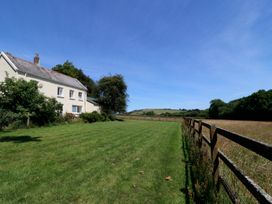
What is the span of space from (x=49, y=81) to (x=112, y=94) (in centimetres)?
1592

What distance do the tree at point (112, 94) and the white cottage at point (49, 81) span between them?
2887mm

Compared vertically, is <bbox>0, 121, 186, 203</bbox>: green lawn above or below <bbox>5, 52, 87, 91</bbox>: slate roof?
below

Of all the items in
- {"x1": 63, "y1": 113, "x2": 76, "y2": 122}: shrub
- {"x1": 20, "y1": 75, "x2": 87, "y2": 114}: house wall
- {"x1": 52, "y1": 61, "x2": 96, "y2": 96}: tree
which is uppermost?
{"x1": 52, "y1": 61, "x2": 96, "y2": 96}: tree

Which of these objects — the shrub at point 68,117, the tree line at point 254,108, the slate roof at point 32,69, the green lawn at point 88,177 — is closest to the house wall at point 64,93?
the slate roof at point 32,69

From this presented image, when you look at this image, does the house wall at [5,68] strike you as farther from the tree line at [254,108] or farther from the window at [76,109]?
the tree line at [254,108]

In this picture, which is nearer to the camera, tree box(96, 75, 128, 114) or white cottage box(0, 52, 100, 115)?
white cottage box(0, 52, 100, 115)

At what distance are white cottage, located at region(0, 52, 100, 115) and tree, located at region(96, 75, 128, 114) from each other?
289 cm

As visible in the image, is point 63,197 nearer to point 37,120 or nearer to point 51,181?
point 51,181

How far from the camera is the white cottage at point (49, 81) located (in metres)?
22.7

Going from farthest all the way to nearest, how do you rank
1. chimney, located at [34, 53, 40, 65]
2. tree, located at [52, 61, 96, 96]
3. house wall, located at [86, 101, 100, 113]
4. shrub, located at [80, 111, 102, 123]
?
tree, located at [52, 61, 96, 96], house wall, located at [86, 101, 100, 113], shrub, located at [80, 111, 102, 123], chimney, located at [34, 53, 40, 65]

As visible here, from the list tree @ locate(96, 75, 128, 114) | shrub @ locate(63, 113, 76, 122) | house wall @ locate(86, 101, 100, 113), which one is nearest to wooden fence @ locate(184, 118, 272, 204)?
shrub @ locate(63, 113, 76, 122)

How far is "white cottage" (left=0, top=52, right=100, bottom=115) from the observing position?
22688mm

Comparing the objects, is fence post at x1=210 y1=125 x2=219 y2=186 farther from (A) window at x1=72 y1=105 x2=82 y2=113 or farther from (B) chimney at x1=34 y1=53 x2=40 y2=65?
(A) window at x1=72 y1=105 x2=82 y2=113

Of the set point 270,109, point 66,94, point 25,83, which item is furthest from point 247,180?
point 270,109
